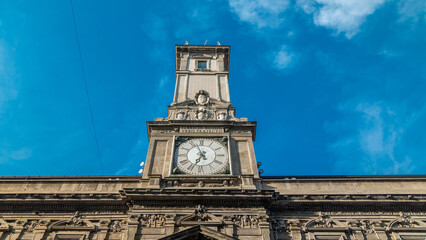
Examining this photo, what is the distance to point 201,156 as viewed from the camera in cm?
2028

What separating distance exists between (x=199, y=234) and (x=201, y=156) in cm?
536

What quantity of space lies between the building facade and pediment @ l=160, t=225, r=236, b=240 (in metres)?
0.04

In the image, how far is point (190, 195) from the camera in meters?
17.2

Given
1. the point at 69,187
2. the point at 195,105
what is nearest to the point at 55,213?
the point at 69,187

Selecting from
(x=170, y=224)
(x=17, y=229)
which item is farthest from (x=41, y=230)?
(x=170, y=224)

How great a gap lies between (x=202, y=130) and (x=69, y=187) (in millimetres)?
7911

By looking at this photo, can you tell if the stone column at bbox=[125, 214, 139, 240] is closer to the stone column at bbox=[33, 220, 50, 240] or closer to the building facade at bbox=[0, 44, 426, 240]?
the building facade at bbox=[0, 44, 426, 240]

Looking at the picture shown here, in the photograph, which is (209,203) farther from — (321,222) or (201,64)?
(201,64)

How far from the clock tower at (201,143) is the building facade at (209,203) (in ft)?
0.20

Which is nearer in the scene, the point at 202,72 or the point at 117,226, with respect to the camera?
the point at 117,226

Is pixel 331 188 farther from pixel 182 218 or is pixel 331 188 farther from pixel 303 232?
pixel 182 218

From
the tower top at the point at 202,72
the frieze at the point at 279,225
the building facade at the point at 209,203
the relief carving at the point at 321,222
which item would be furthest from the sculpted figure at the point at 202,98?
the relief carving at the point at 321,222

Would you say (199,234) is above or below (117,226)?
below

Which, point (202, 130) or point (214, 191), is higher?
point (202, 130)
